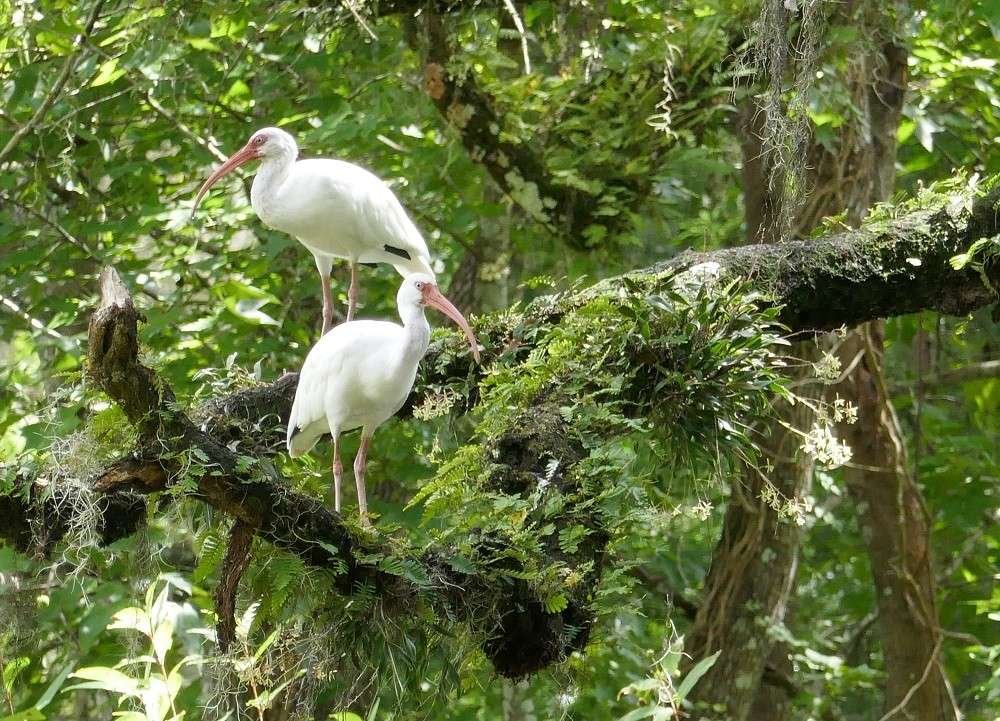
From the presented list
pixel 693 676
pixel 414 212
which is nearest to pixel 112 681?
pixel 693 676

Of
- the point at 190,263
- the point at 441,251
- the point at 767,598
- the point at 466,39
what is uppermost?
the point at 466,39

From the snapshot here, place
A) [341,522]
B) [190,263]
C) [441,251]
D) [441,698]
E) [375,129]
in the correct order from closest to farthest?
1. [341,522]
2. [441,698]
3. [375,129]
4. [190,263]
5. [441,251]

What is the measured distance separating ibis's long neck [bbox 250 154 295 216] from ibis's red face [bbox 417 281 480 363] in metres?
1.12

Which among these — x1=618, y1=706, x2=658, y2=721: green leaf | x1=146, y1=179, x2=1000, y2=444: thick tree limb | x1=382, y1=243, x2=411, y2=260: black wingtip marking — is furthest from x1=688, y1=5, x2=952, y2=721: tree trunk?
x1=618, y1=706, x2=658, y2=721: green leaf

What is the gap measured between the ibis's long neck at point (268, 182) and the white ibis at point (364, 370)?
0.98 metres

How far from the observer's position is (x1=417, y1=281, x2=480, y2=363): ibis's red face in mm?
4547

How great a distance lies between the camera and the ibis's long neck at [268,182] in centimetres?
541

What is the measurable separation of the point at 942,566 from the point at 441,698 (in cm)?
688

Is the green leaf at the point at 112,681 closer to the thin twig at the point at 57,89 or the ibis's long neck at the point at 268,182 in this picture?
the ibis's long neck at the point at 268,182

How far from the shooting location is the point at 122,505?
3531 millimetres

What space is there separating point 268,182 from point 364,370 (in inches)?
52.3

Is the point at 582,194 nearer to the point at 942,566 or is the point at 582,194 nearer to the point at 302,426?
the point at 302,426

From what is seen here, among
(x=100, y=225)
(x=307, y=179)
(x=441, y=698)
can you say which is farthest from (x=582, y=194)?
(x=441, y=698)

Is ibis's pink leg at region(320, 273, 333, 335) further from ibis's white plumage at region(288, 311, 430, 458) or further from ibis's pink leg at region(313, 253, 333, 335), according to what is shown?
ibis's white plumage at region(288, 311, 430, 458)
